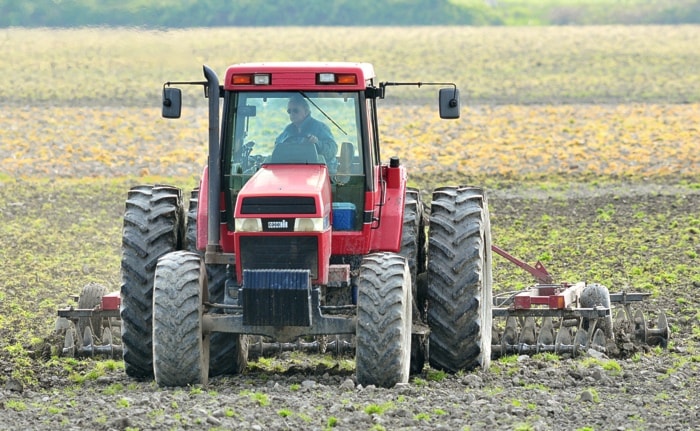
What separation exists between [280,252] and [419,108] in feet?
93.4

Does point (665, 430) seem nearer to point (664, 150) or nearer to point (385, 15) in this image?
point (664, 150)

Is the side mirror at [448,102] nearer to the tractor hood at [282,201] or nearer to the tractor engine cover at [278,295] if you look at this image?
the tractor hood at [282,201]

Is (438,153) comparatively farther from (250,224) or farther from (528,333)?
(250,224)

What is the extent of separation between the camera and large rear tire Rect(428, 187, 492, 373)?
11211 mm

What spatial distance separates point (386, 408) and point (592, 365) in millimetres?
2577

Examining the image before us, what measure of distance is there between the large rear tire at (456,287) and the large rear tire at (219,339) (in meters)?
1.58

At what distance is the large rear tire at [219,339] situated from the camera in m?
11.3

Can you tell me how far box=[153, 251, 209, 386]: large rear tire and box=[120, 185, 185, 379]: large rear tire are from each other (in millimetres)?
757

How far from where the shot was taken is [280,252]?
10570 mm

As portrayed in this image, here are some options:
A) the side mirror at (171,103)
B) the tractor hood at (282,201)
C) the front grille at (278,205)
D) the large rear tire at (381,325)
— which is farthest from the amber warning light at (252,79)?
the large rear tire at (381,325)

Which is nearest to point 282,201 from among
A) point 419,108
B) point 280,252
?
point 280,252

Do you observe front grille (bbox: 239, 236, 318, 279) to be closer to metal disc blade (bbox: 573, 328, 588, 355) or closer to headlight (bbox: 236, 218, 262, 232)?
headlight (bbox: 236, 218, 262, 232)

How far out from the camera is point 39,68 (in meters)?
48.4

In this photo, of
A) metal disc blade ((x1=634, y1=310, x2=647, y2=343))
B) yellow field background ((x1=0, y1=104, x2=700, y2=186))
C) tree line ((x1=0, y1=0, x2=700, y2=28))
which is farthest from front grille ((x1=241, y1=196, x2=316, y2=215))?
tree line ((x1=0, y1=0, x2=700, y2=28))
